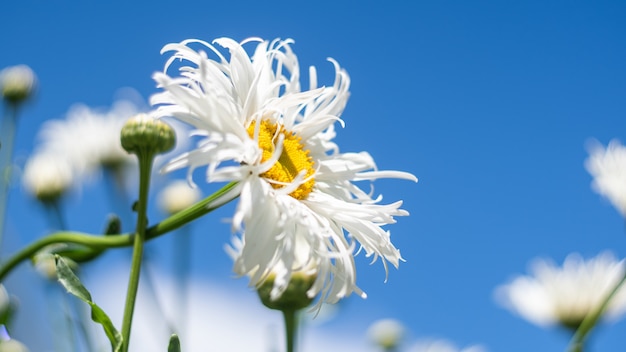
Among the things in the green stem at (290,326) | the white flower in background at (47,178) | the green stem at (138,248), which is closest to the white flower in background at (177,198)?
the white flower in background at (47,178)

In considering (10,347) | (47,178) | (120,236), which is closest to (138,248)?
(120,236)

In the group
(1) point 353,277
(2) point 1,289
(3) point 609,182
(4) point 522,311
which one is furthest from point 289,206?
(4) point 522,311

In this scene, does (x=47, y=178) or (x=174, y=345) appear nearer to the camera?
(x=174, y=345)

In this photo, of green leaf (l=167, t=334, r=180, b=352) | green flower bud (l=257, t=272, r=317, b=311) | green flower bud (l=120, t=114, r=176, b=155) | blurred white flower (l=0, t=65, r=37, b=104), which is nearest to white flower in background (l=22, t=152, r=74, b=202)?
blurred white flower (l=0, t=65, r=37, b=104)

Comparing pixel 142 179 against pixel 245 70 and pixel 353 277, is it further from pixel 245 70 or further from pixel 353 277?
pixel 353 277

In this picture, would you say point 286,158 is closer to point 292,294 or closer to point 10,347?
point 292,294
